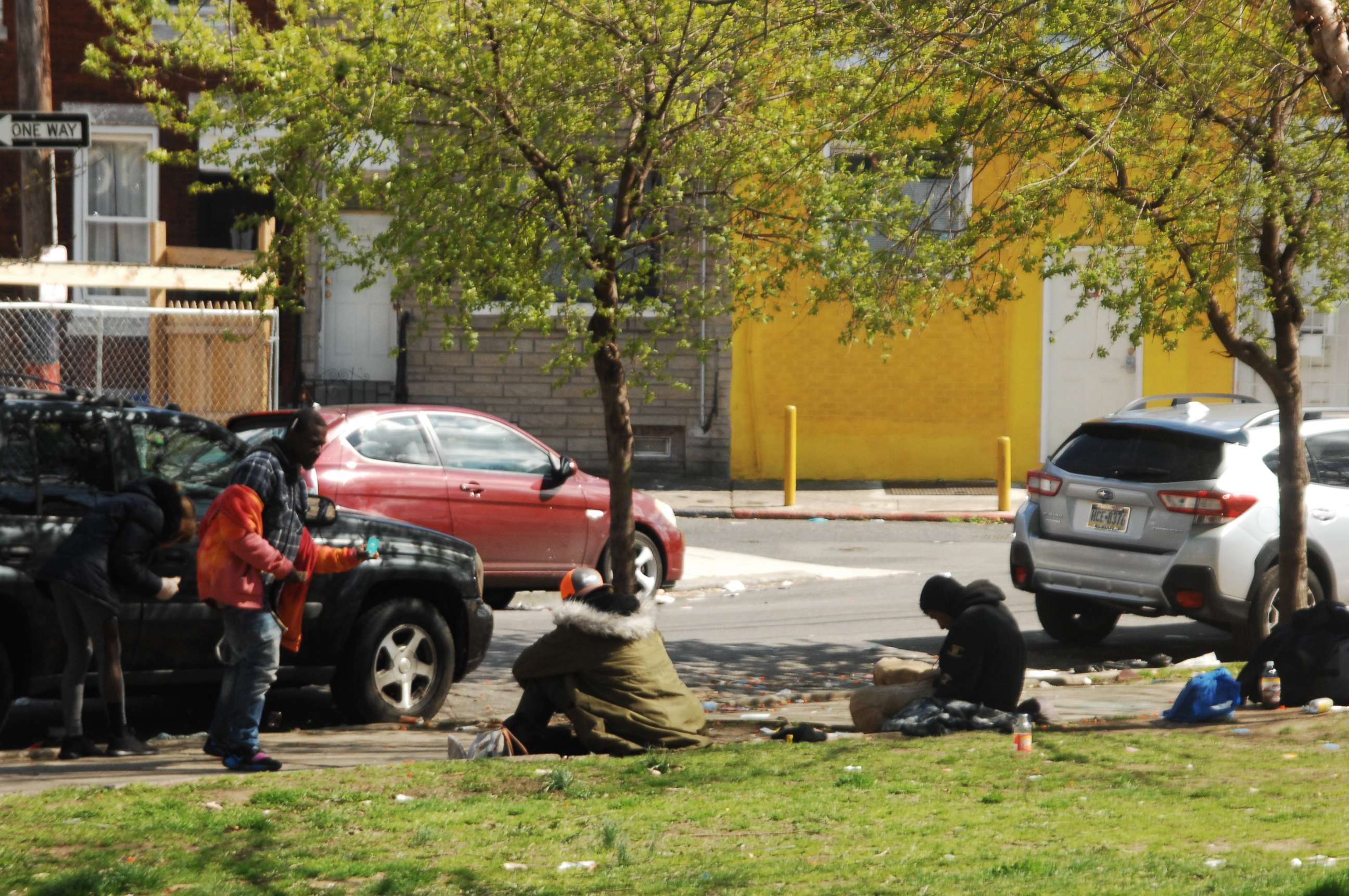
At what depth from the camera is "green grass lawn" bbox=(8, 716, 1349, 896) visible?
5.26m

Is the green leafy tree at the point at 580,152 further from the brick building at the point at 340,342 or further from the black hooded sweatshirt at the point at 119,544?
the brick building at the point at 340,342

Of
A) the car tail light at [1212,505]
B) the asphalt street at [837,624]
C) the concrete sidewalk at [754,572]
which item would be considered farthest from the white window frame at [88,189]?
the car tail light at [1212,505]

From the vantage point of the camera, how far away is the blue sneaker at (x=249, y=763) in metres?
7.22

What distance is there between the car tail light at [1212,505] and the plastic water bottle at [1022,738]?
312cm

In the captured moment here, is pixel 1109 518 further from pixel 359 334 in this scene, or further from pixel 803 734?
pixel 359 334

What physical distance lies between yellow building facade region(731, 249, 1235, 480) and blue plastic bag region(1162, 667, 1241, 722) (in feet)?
45.4

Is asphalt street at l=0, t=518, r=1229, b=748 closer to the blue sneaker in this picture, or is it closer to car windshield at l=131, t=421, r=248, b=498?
car windshield at l=131, t=421, r=248, b=498

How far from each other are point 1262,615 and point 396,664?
228 inches

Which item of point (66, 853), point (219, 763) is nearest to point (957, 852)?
point (66, 853)

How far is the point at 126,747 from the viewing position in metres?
7.63

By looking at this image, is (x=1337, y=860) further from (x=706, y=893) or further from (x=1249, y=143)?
(x=1249, y=143)

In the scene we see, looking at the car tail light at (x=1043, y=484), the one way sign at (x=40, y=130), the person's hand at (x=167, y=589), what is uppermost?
the one way sign at (x=40, y=130)

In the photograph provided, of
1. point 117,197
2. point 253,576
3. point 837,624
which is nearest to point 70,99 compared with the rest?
point 117,197

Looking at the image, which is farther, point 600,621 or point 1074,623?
point 1074,623
